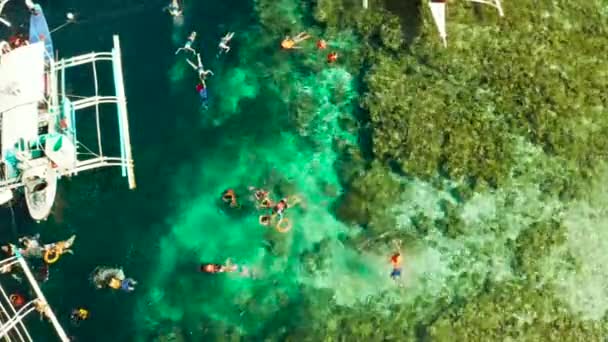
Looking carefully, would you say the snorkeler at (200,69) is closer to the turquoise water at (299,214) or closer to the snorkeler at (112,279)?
the turquoise water at (299,214)

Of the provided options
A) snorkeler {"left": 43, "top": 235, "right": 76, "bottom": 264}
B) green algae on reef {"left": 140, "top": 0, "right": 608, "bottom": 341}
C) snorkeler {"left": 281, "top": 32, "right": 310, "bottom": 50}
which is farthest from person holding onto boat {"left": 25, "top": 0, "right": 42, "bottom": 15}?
snorkeler {"left": 281, "top": 32, "right": 310, "bottom": 50}

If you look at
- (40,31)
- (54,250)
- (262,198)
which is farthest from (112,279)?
(40,31)

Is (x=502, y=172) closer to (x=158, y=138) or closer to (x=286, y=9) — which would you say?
(x=286, y=9)

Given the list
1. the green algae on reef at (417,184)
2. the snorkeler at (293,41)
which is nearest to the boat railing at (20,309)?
the green algae on reef at (417,184)

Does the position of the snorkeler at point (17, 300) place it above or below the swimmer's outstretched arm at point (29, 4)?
below

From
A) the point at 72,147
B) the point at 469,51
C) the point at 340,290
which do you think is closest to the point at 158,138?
the point at 72,147

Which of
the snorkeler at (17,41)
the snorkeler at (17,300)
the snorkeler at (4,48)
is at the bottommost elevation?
the snorkeler at (17,300)
